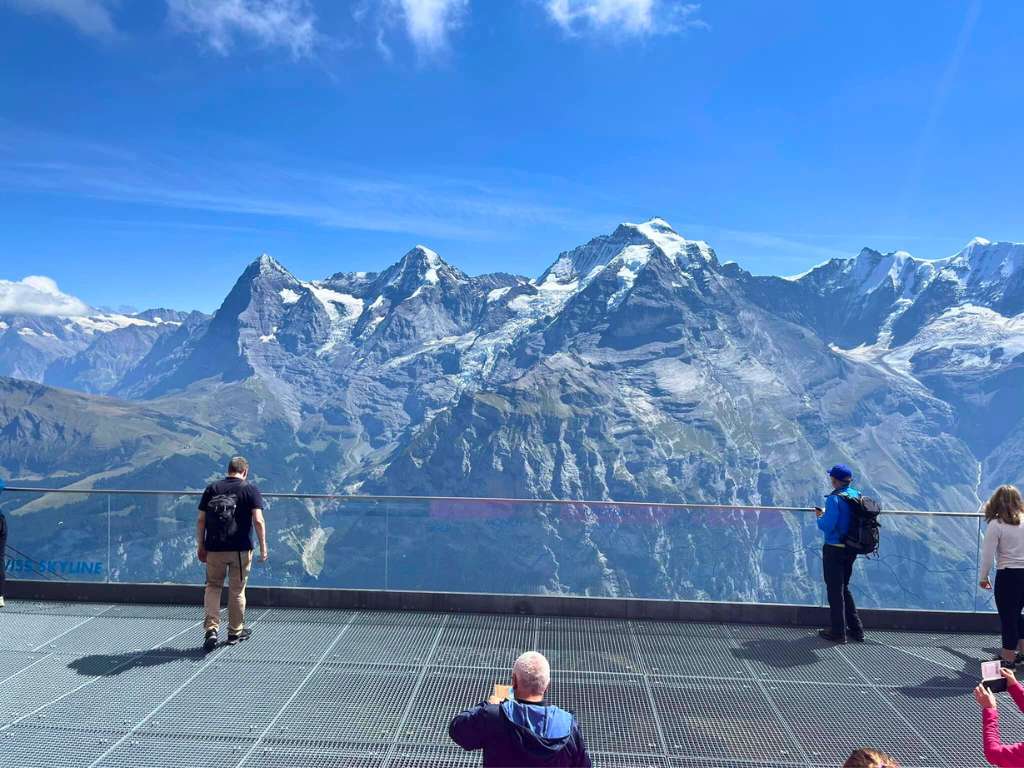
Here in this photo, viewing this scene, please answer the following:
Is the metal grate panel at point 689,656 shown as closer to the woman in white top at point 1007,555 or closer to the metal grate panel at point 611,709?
the metal grate panel at point 611,709

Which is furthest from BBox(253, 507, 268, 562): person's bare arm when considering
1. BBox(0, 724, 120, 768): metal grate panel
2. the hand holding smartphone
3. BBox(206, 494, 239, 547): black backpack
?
the hand holding smartphone

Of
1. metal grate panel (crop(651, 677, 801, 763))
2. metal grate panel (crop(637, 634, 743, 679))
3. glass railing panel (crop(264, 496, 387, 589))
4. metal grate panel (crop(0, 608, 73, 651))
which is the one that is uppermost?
glass railing panel (crop(264, 496, 387, 589))

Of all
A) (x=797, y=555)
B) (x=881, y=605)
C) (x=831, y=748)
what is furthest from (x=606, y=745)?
(x=797, y=555)

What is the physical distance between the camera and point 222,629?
361 inches

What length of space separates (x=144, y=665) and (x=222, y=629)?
3.70ft

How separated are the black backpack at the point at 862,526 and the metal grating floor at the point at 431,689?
52.8 inches

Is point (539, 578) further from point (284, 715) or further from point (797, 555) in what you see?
point (797, 555)

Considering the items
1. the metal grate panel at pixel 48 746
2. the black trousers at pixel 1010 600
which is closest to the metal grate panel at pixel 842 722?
the black trousers at pixel 1010 600

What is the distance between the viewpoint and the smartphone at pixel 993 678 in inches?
181

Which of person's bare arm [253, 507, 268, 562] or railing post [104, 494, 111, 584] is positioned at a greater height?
person's bare arm [253, 507, 268, 562]

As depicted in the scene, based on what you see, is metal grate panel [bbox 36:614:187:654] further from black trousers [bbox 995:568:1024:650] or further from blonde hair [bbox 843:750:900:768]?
black trousers [bbox 995:568:1024:650]

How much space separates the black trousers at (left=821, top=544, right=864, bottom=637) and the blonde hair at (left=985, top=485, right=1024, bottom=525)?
162 centimetres

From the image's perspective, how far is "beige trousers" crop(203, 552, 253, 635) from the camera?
8.61 m

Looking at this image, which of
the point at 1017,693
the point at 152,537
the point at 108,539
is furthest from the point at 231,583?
the point at 1017,693
